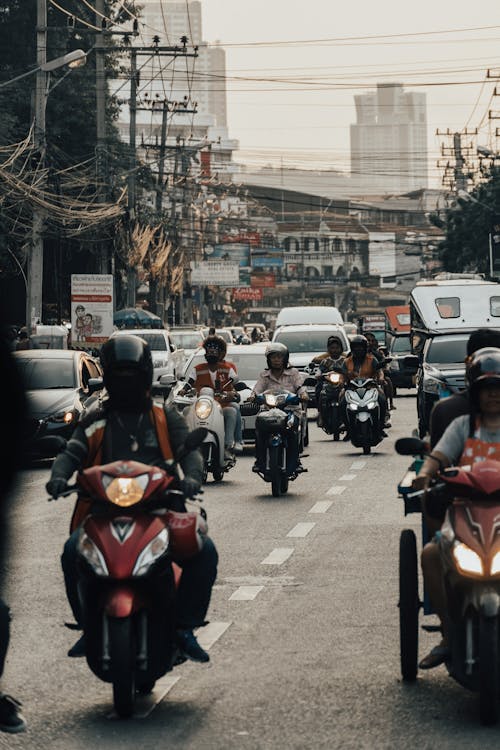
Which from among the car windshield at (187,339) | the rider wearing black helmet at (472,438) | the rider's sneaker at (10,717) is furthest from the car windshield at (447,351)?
the car windshield at (187,339)

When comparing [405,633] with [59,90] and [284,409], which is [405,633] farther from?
[59,90]

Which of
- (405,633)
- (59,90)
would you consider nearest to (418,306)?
(405,633)

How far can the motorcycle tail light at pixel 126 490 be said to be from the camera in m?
6.17

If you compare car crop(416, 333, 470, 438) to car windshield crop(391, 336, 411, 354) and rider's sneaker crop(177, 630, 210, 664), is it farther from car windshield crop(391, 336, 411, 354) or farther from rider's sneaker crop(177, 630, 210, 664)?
car windshield crop(391, 336, 411, 354)

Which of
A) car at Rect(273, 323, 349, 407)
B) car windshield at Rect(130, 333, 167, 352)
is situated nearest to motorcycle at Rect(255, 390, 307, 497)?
car at Rect(273, 323, 349, 407)

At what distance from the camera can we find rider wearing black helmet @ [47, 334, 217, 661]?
6.61 meters

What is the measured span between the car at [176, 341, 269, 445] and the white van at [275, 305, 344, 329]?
35.0ft

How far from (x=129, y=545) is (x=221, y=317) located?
131 meters

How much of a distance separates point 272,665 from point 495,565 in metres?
1.87

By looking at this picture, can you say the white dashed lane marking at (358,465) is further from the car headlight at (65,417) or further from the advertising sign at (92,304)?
the advertising sign at (92,304)

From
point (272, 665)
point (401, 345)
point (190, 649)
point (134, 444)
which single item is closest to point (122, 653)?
point (190, 649)

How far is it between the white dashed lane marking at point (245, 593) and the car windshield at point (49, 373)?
40.1 feet

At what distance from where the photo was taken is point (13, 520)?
14.7m

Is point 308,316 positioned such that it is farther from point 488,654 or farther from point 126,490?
point 488,654
